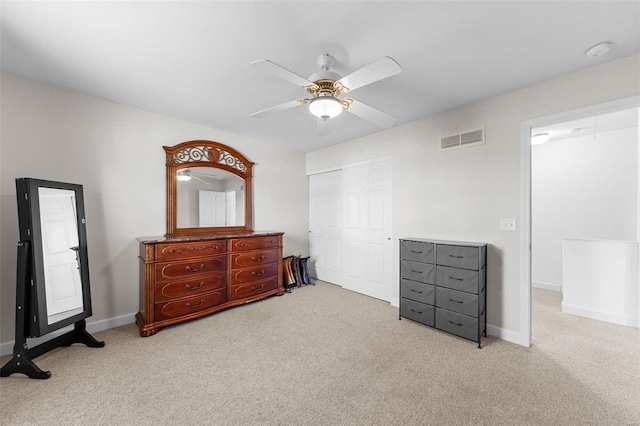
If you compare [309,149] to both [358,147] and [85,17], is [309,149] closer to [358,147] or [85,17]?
[358,147]

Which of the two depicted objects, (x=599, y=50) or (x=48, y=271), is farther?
(x=48, y=271)

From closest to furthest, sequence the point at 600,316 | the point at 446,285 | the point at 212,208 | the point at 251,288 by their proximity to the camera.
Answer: the point at 446,285, the point at 600,316, the point at 251,288, the point at 212,208

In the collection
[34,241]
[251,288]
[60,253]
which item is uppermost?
[34,241]

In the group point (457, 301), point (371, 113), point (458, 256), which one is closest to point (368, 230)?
point (458, 256)

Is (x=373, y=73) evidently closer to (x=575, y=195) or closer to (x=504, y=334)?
(x=504, y=334)

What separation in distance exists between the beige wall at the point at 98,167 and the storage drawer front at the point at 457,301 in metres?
3.54

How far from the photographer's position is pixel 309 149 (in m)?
4.89

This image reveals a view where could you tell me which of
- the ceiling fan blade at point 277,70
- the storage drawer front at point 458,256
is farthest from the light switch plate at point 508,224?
the ceiling fan blade at point 277,70

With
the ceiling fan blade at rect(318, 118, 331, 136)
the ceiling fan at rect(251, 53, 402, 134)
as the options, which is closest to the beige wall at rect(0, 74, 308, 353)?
the ceiling fan at rect(251, 53, 402, 134)

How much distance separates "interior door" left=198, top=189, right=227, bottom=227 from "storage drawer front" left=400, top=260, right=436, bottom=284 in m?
2.70

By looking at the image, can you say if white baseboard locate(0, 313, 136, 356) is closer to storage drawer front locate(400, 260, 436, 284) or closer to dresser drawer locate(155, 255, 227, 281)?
dresser drawer locate(155, 255, 227, 281)

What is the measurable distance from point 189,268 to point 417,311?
9.00ft

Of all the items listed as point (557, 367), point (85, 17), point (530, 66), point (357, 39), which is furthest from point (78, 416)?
point (530, 66)

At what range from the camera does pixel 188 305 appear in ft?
9.80
